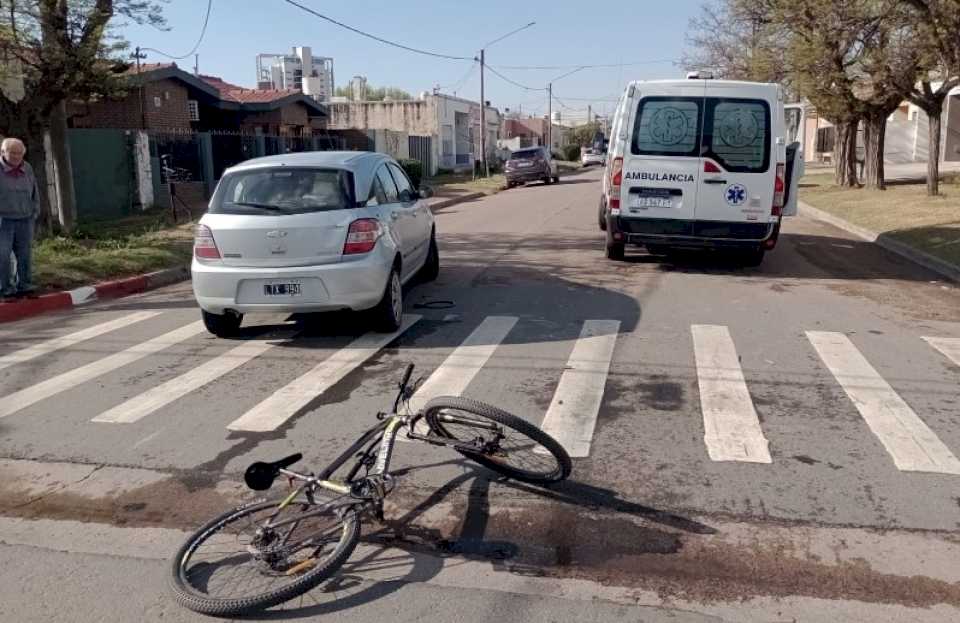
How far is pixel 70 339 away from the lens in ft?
27.3

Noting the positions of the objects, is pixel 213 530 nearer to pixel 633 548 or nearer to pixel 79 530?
pixel 79 530

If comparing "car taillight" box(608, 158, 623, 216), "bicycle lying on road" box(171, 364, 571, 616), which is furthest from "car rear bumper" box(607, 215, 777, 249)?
"bicycle lying on road" box(171, 364, 571, 616)

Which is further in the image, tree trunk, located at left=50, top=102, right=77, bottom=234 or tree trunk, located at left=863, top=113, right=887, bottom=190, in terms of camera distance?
tree trunk, located at left=863, top=113, right=887, bottom=190

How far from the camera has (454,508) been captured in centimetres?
453

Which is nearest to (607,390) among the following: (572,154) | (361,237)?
(361,237)

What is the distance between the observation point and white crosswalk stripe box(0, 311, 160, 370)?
7613mm

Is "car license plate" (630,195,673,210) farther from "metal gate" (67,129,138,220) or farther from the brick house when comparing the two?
"metal gate" (67,129,138,220)

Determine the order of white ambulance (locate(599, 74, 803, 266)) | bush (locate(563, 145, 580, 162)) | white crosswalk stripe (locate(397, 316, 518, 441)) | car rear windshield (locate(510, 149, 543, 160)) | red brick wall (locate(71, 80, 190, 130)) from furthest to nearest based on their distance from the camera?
bush (locate(563, 145, 580, 162)), car rear windshield (locate(510, 149, 543, 160)), red brick wall (locate(71, 80, 190, 130)), white ambulance (locate(599, 74, 803, 266)), white crosswalk stripe (locate(397, 316, 518, 441))

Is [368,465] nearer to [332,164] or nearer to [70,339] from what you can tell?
[332,164]

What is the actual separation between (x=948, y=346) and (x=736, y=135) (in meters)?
4.27

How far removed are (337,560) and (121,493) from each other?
174 centimetres

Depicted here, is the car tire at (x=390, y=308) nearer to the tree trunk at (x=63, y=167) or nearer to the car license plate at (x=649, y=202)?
the car license plate at (x=649, y=202)

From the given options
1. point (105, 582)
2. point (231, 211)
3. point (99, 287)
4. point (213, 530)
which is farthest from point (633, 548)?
point (99, 287)

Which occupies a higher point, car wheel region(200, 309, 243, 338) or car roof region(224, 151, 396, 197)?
car roof region(224, 151, 396, 197)
